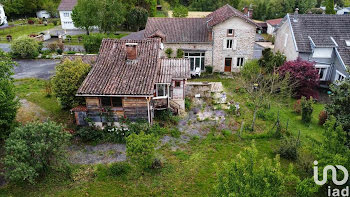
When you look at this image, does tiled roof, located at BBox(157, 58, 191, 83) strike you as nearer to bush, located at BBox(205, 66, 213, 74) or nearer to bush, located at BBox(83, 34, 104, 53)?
bush, located at BBox(205, 66, 213, 74)

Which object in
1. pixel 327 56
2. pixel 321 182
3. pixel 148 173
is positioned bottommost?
pixel 148 173

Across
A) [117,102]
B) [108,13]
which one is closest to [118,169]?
[117,102]

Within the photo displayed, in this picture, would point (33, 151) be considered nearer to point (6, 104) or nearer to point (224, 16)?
point (6, 104)

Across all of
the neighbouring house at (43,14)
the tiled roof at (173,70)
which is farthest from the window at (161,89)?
the neighbouring house at (43,14)

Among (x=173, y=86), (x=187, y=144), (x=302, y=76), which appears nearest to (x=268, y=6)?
(x=302, y=76)

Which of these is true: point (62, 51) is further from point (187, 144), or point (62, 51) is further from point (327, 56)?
point (327, 56)

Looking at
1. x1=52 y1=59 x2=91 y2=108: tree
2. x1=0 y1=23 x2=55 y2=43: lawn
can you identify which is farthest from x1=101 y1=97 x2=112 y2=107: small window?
x1=0 y1=23 x2=55 y2=43: lawn

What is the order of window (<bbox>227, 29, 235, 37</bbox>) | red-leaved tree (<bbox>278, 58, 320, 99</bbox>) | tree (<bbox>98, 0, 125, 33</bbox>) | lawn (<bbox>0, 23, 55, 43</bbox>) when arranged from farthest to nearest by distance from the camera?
lawn (<bbox>0, 23, 55, 43</bbox>), tree (<bbox>98, 0, 125, 33</bbox>), window (<bbox>227, 29, 235, 37</bbox>), red-leaved tree (<bbox>278, 58, 320, 99</bbox>)
